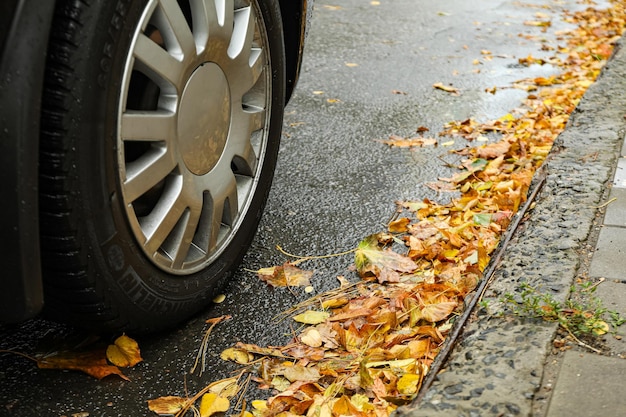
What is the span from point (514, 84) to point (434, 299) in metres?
2.86

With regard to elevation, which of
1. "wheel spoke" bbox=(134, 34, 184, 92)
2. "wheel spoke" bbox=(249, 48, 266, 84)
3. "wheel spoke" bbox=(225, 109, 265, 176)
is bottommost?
"wheel spoke" bbox=(225, 109, 265, 176)

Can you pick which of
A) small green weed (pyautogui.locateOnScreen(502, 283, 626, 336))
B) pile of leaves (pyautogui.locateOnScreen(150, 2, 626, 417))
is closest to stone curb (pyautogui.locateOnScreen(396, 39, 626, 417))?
small green weed (pyautogui.locateOnScreen(502, 283, 626, 336))

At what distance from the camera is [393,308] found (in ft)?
7.48

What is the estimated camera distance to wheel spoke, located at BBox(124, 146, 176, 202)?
1834 mm

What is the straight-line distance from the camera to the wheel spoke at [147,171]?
1834 mm

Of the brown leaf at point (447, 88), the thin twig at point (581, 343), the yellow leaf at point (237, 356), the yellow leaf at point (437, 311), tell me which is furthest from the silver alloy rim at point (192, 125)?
the brown leaf at point (447, 88)

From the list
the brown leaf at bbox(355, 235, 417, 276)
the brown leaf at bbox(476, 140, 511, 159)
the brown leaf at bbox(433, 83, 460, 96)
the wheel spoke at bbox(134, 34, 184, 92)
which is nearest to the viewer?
the wheel spoke at bbox(134, 34, 184, 92)

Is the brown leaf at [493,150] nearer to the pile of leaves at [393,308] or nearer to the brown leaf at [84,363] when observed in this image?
the pile of leaves at [393,308]

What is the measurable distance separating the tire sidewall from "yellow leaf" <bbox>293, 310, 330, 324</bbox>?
0.34 meters

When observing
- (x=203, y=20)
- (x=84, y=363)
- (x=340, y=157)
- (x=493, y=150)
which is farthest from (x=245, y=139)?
(x=493, y=150)

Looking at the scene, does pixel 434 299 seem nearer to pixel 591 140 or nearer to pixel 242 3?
pixel 242 3

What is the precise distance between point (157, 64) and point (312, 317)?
899 millimetres

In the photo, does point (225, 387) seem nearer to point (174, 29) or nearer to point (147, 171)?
point (147, 171)

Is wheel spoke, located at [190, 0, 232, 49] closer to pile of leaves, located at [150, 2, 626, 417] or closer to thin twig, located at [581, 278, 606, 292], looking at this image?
pile of leaves, located at [150, 2, 626, 417]
